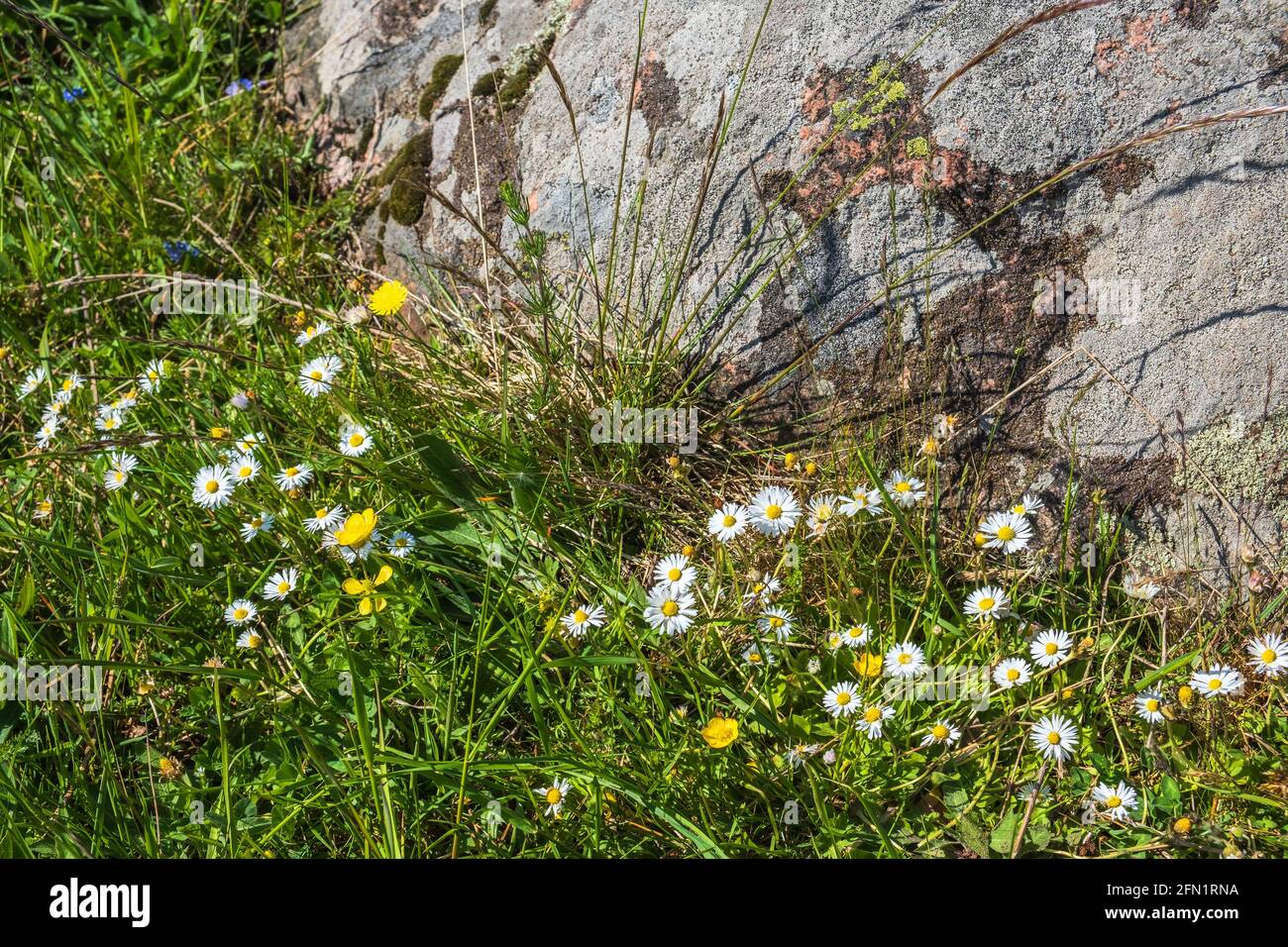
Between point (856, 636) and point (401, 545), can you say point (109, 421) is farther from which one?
point (856, 636)

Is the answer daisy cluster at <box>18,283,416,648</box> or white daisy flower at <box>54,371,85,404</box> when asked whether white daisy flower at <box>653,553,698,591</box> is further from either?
white daisy flower at <box>54,371,85,404</box>

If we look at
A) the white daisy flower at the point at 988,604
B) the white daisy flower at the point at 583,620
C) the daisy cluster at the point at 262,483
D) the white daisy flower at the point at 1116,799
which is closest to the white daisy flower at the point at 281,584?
the daisy cluster at the point at 262,483

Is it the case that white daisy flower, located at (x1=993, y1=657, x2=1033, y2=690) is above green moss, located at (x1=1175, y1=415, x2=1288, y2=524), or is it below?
below

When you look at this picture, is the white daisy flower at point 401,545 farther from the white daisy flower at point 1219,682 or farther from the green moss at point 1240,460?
the green moss at point 1240,460

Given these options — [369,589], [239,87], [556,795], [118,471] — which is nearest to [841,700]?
[556,795]

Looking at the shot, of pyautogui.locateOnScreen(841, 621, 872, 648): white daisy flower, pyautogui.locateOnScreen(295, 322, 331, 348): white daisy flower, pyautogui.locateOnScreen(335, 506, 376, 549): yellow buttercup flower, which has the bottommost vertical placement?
pyautogui.locateOnScreen(841, 621, 872, 648): white daisy flower

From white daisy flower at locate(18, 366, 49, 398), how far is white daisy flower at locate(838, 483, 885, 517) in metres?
2.24

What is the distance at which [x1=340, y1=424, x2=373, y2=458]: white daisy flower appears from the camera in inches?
96.3

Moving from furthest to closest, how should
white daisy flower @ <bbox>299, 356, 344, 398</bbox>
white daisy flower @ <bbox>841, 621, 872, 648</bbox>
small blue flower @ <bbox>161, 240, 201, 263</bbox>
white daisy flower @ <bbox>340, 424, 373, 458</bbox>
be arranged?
small blue flower @ <bbox>161, 240, 201, 263</bbox>, white daisy flower @ <bbox>299, 356, 344, 398</bbox>, white daisy flower @ <bbox>340, 424, 373, 458</bbox>, white daisy flower @ <bbox>841, 621, 872, 648</bbox>

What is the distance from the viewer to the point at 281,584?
232 centimetres

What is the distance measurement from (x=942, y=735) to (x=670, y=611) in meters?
0.57

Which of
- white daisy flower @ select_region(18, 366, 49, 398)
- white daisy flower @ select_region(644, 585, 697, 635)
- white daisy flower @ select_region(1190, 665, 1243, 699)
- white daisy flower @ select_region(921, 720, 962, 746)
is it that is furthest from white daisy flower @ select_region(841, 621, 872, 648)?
white daisy flower @ select_region(18, 366, 49, 398)

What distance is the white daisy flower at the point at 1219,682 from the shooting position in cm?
188

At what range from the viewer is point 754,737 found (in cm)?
197
